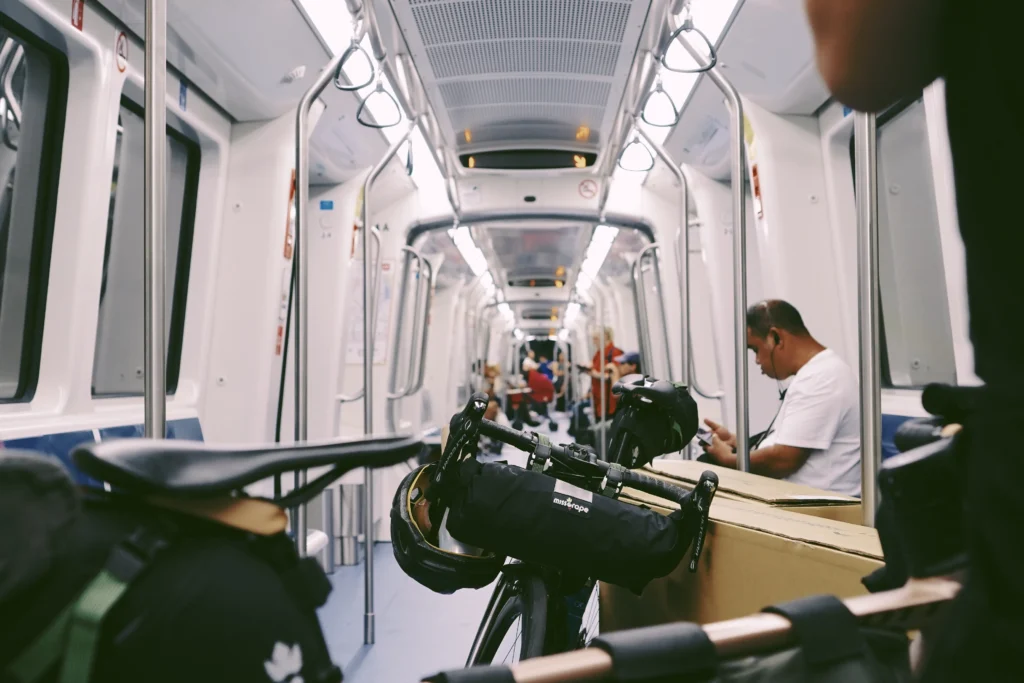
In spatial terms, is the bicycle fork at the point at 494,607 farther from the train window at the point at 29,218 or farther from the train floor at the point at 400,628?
the train window at the point at 29,218

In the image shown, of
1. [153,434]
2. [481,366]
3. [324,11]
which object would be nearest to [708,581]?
[153,434]

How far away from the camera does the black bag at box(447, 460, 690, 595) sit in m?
1.34

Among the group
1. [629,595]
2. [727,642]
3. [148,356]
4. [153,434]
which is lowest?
[629,595]

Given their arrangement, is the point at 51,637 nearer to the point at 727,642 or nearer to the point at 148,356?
the point at 727,642

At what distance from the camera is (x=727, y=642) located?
0.70 meters

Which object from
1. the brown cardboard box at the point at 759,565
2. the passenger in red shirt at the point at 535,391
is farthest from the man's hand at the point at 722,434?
the passenger in red shirt at the point at 535,391

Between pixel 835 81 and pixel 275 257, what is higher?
pixel 275 257

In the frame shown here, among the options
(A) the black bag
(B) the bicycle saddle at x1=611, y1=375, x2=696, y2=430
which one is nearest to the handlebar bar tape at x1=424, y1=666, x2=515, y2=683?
(A) the black bag

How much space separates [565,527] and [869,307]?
75 cm

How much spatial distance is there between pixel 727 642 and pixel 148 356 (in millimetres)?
1092

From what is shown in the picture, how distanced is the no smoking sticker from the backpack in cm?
230

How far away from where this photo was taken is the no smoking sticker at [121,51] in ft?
7.79

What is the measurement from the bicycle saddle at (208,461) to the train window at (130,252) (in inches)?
93.1

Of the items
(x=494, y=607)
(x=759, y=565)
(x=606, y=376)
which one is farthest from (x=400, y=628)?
(x=606, y=376)
